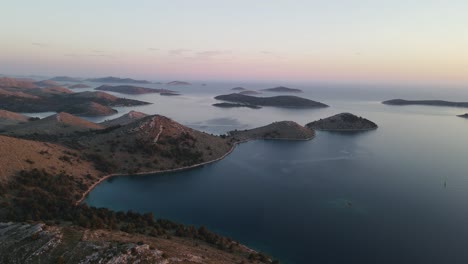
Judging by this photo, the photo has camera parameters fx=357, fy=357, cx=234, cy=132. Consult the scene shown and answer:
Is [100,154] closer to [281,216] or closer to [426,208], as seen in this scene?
[281,216]

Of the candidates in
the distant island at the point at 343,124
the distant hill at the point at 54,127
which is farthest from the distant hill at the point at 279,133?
the distant hill at the point at 54,127

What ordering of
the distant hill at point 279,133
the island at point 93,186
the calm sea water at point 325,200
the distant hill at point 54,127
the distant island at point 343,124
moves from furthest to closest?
the distant island at point 343,124
the distant hill at point 279,133
the distant hill at point 54,127
the calm sea water at point 325,200
the island at point 93,186

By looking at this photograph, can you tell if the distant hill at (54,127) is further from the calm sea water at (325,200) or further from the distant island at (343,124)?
the distant island at (343,124)

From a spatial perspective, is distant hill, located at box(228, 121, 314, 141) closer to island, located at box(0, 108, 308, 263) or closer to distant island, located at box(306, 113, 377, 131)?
island, located at box(0, 108, 308, 263)

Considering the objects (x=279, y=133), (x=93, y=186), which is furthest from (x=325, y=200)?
(x=279, y=133)

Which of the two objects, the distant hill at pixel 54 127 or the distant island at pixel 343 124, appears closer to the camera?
the distant hill at pixel 54 127

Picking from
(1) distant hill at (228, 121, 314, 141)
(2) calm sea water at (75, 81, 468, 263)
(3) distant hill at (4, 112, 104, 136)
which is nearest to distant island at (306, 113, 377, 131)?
(1) distant hill at (228, 121, 314, 141)
